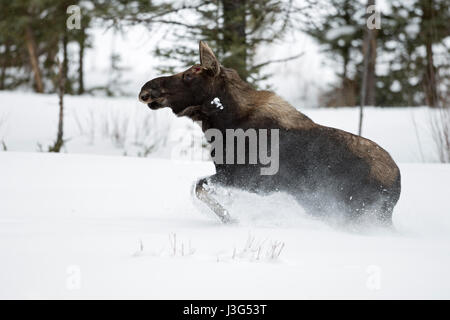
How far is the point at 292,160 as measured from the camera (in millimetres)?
4945

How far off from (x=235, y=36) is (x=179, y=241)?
6014 mm

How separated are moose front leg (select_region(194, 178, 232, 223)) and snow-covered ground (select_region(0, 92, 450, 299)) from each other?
0.17 m

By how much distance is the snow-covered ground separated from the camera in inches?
112

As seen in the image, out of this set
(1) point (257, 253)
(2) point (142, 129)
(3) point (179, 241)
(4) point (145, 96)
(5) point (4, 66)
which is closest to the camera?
(1) point (257, 253)

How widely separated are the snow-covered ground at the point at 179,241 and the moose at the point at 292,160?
0.57 ft

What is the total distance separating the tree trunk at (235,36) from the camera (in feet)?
29.2

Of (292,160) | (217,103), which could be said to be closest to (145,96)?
(217,103)

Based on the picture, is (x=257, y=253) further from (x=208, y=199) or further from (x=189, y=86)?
(x=189, y=86)

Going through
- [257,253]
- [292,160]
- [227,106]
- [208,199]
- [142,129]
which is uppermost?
[227,106]

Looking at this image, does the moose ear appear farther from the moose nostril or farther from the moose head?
the moose nostril

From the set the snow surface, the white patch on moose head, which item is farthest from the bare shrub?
the snow surface

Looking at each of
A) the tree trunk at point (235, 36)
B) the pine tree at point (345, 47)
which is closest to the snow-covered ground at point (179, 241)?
the tree trunk at point (235, 36)
